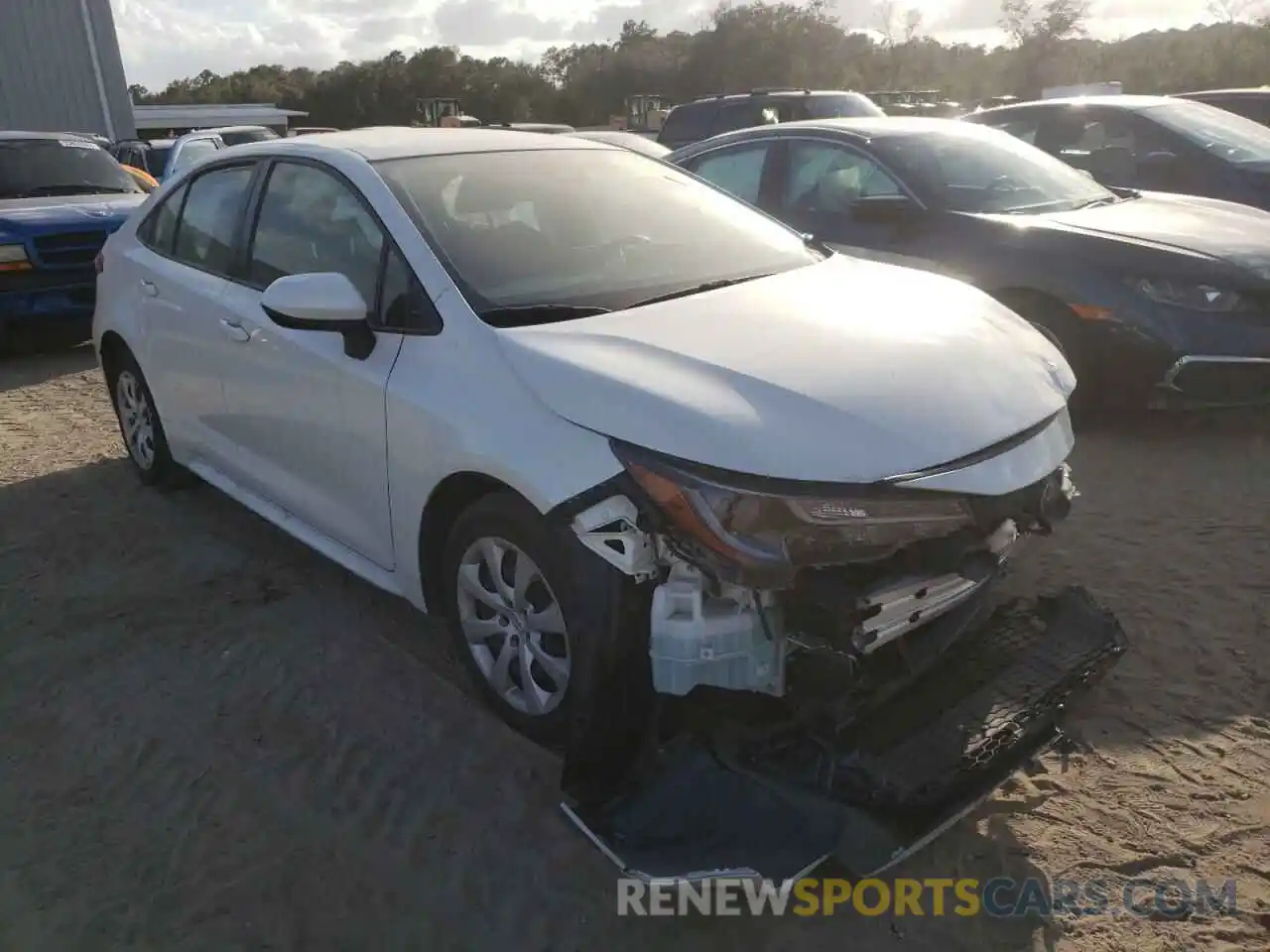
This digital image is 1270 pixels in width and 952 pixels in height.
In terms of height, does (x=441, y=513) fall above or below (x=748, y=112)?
below

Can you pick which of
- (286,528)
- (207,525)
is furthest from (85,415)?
(286,528)

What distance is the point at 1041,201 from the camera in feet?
19.0

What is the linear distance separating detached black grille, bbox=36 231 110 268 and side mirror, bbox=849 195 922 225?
5955 millimetres

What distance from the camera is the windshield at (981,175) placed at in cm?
568

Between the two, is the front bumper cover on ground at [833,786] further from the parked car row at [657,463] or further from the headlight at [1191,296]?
the headlight at [1191,296]

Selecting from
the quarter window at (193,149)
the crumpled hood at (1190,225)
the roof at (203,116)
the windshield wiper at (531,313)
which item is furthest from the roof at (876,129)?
the roof at (203,116)

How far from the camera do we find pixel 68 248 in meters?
→ 8.32

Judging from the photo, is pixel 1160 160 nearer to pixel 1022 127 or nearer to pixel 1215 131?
pixel 1215 131

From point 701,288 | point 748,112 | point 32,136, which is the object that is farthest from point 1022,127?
point 32,136

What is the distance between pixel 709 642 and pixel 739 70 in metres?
53.1

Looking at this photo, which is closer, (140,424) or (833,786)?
(833,786)

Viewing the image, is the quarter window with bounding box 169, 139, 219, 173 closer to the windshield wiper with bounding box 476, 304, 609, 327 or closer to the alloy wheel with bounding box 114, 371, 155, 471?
the alloy wheel with bounding box 114, 371, 155, 471

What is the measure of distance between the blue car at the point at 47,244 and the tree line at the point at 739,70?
3060 centimetres

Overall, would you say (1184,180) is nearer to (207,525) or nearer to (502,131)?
(502,131)
